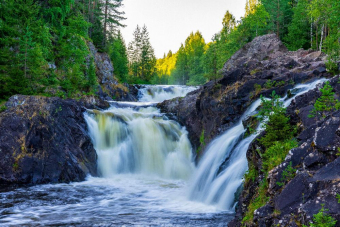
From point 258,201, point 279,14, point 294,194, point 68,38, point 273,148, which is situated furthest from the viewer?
point 279,14

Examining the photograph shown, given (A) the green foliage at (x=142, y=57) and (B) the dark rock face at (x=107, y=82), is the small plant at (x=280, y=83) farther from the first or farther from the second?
(A) the green foliage at (x=142, y=57)

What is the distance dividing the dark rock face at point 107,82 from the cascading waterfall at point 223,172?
730 inches

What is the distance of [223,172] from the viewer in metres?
9.91

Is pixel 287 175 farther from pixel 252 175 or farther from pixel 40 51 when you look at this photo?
pixel 40 51

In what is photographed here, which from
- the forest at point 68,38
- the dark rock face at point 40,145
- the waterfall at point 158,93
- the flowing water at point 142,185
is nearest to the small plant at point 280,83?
the flowing water at point 142,185

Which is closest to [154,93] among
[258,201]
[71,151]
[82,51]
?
[82,51]

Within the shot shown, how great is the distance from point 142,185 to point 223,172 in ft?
17.6

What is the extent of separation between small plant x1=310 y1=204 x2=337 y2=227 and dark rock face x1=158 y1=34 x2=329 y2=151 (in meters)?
10.7

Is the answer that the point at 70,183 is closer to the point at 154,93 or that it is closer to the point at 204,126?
the point at 204,126

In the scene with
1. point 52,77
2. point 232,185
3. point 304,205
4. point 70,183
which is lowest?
point 70,183

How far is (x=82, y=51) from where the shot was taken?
22750 millimetres

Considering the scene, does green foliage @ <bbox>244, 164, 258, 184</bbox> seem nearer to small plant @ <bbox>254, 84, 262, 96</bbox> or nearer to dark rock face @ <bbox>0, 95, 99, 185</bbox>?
small plant @ <bbox>254, 84, 262, 96</bbox>

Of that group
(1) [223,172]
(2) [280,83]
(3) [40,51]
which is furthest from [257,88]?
(3) [40,51]

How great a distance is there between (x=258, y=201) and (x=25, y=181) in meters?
11.2
